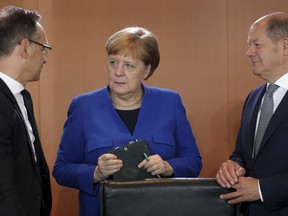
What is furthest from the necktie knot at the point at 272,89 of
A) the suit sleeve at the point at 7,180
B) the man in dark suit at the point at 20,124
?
the suit sleeve at the point at 7,180

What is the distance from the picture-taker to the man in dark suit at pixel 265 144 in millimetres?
2152

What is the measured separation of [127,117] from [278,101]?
0.72m

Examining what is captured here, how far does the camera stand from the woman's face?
2.50 m

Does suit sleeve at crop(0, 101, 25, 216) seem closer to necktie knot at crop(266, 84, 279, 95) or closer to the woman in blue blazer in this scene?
the woman in blue blazer

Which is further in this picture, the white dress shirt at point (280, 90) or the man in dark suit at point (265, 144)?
the white dress shirt at point (280, 90)

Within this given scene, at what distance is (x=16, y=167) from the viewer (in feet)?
6.88

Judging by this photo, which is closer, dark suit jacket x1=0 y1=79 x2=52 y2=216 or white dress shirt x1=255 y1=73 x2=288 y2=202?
dark suit jacket x1=0 y1=79 x2=52 y2=216

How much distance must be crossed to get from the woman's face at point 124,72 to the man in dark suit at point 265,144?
56 cm

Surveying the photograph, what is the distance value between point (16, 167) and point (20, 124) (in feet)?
0.56

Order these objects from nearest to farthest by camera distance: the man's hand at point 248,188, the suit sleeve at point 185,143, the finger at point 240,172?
the man's hand at point 248,188 < the finger at point 240,172 < the suit sleeve at point 185,143

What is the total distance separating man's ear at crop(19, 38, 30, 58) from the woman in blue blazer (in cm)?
37

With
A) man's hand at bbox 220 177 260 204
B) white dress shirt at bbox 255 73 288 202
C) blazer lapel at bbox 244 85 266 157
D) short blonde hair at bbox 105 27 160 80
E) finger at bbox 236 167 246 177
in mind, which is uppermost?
short blonde hair at bbox 105 27 160 80

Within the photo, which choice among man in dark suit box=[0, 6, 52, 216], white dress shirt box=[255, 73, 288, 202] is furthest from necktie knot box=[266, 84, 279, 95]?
man in dark suit box=[0, 6, 52, 216]

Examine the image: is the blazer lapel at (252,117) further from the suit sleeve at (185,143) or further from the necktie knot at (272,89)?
the suit sleeve at (185,143)
